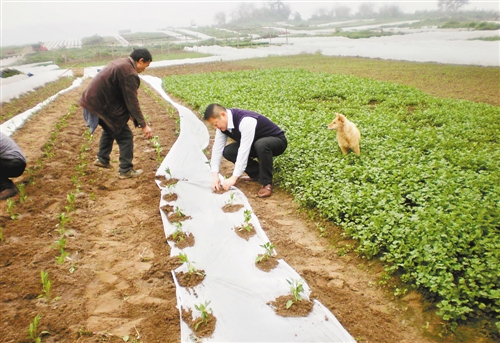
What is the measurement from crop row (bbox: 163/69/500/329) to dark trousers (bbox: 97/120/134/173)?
223 centimetres

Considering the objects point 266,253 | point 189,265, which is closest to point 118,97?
point 189,265

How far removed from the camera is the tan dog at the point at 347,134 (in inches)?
190

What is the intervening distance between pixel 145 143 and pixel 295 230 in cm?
407

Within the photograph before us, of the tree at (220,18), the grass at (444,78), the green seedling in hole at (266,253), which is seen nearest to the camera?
the green seedling in hole at (266,253)

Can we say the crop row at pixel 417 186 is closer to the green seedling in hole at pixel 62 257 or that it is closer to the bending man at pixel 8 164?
the green seedling in hole at pixel 62 257

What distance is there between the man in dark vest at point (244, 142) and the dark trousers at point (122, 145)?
1.42 meters

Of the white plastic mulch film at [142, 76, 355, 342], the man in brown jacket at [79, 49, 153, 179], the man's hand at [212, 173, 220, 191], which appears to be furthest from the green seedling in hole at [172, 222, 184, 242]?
the man in brown jacket at [79, 49, 153, 179]

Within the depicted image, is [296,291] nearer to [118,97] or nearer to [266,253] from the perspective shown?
[266,253]

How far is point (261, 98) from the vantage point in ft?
31.2

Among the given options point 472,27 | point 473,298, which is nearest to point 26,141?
point 473,298

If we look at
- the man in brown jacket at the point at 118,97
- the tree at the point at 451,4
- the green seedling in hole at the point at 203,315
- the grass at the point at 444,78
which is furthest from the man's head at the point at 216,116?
the tree at the point at 451,4

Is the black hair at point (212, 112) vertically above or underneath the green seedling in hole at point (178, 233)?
above

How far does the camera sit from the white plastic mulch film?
2305mm

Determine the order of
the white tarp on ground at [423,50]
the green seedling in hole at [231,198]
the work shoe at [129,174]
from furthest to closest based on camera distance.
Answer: the white tarp on ground at [423,50] < the work shoe at [129,174] < the green seedling in hole at [231,198]
